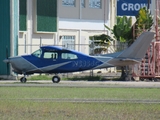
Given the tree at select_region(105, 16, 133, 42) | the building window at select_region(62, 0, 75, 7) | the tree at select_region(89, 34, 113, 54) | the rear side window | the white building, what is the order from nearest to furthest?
1. the rear side window
2. the tree at select_region(105, 16, 133, 42)
3. the tree at select_region(89, 34, 113, 54)
4. the white building
5. the building window at select_region(62, 0, 75, 7)

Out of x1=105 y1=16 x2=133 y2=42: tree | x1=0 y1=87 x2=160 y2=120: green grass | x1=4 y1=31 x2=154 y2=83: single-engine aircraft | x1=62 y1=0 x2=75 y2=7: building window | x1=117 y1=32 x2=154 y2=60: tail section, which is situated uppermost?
x1=62 y1=0 x2=75 y2=7: building window

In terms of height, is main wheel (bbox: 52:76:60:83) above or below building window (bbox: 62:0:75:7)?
below

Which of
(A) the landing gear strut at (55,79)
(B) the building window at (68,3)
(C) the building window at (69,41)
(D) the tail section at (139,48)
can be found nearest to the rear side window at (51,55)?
(A) the landing gear strut at (55,79)

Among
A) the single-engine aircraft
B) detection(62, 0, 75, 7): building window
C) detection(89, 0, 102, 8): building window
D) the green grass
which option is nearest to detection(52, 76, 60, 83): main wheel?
the single-engine aircraft

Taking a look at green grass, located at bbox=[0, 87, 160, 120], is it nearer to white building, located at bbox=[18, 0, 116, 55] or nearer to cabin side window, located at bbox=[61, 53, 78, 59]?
cabin side window, located at bbox=[61, 53, 78, 59]

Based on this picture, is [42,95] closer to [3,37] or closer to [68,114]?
[68,114]

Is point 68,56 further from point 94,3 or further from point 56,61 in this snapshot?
point 94,3

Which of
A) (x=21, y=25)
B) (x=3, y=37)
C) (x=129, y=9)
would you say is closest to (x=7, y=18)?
(x=3, y=37)

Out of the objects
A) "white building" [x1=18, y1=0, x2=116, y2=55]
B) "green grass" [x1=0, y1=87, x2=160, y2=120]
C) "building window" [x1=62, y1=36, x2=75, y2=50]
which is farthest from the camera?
"building window" [x1=62, y1=36, x2=75, y2=50]

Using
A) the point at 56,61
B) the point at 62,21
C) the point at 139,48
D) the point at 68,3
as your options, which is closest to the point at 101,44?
the point at 62,21

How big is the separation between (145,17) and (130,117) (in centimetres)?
2533

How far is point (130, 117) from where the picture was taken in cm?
1523

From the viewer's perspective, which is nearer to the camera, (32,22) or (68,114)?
(68,114)

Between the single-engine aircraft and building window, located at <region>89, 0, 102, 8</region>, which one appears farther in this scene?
building window, located at <region>89, 0, 102, 8</region>
